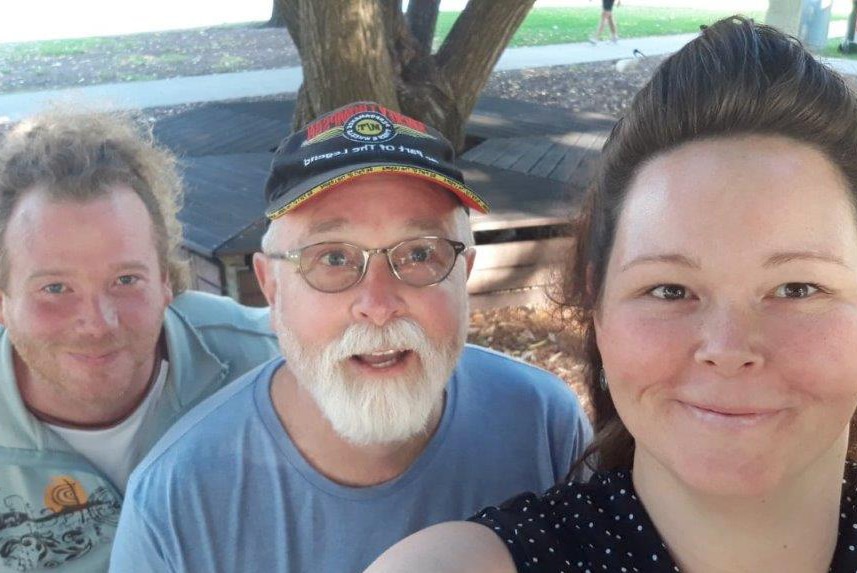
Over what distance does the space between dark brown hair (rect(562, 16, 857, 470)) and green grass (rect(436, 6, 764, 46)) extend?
13.3m

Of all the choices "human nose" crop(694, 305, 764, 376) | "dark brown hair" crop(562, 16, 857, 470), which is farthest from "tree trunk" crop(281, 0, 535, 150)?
"human nose" crop(694, 305, 764, 376)

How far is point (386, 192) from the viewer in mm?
1970

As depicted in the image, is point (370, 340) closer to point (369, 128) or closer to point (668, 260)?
point (369, 128)

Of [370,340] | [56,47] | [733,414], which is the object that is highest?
[733,414]

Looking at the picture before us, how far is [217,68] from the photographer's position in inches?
505

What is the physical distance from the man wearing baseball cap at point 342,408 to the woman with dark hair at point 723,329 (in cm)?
40

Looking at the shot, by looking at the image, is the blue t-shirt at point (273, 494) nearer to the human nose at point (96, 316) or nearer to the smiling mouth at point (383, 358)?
the smiling mouth at point (383, 358)

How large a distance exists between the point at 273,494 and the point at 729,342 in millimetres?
1029

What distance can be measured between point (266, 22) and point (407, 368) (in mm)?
18431

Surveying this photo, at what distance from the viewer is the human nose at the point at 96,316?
2.29 metres

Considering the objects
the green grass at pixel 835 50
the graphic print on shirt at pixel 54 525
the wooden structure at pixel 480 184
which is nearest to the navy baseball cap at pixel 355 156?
the graphic print on shirt at pixel 54 525

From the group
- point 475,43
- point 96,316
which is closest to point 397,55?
point 475,43

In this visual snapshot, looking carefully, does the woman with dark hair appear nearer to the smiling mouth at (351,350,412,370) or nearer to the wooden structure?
the smiling mouth at (351,350,412,370)

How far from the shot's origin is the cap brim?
1.91 metres
